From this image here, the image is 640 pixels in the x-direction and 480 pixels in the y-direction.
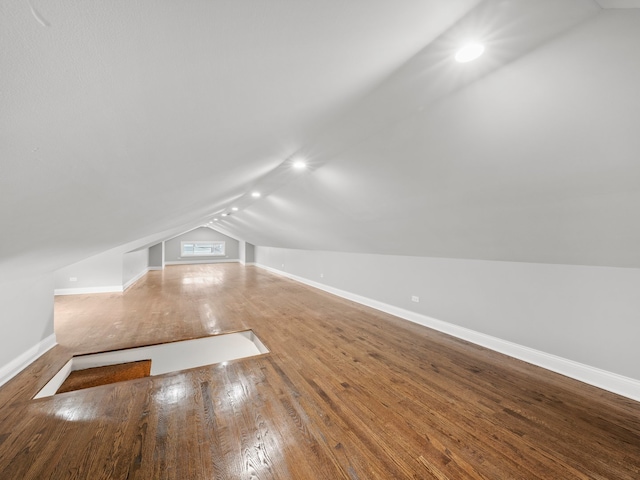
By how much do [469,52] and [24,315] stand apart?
442cm

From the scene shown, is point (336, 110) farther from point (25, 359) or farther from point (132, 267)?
point (132, 267)

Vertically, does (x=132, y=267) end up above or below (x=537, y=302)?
below

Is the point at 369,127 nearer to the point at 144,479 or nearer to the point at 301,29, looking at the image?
the point at 301,29

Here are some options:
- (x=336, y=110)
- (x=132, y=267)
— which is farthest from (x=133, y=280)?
(x=336, y=110)

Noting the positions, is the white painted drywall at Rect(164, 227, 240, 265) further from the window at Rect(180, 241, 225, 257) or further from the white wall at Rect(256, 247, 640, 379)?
the white wall at Rect(256, 247, 640, 379)

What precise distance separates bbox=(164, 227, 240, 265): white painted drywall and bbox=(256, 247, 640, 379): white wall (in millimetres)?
11721

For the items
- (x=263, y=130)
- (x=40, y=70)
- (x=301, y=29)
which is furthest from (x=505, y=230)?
(x=40, y=70)

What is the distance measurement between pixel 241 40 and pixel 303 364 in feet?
9.19

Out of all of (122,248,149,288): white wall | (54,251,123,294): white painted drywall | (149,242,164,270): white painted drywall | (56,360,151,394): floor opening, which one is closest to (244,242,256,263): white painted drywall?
(149,242,164,270): white painted drywall

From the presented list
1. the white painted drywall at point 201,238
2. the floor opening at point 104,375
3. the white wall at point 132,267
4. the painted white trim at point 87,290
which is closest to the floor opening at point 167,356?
the floor opening at point 104,375

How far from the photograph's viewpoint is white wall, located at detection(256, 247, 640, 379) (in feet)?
7.64

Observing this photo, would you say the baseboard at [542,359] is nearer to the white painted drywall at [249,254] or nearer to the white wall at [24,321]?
the white wall at [24,321]

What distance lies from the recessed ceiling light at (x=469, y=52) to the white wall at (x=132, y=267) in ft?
25.4

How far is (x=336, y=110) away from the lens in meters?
1.61
